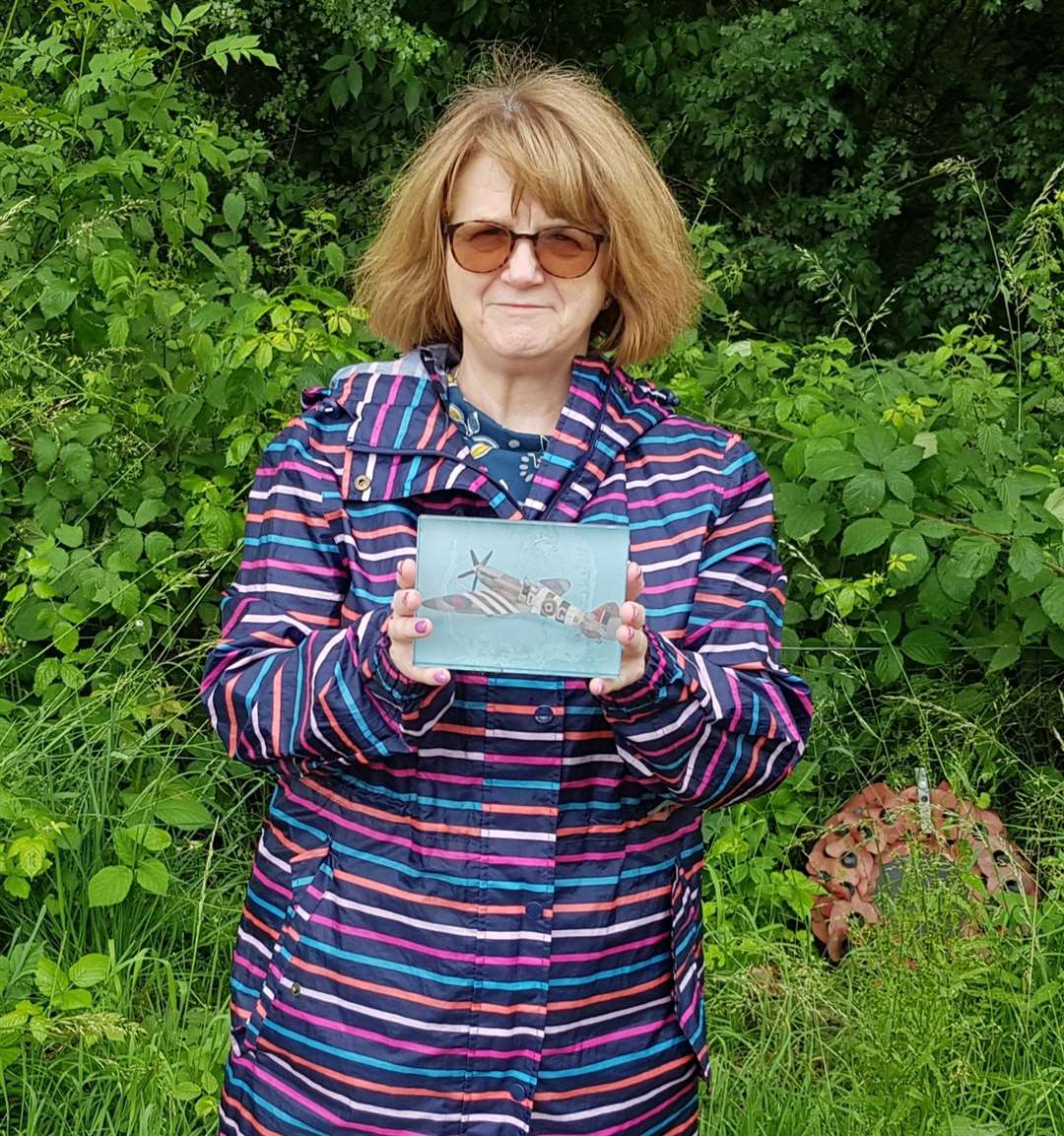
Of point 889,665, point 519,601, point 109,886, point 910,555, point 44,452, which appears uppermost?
point 519,601

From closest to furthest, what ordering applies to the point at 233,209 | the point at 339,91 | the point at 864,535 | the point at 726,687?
1. the point at 726,687
2. the point at 864,535
3. the point at 233,209
4. the point at 339,91

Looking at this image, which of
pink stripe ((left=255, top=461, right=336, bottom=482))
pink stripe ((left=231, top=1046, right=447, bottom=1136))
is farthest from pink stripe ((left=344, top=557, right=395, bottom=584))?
pink stripe ((left=231, top=1046, right=447, bottom=1136))

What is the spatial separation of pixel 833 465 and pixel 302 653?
6.38 ft

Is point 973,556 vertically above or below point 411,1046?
below

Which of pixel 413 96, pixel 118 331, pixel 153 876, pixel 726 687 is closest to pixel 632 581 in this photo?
pixel 726 687

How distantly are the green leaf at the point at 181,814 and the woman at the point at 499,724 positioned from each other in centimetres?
110

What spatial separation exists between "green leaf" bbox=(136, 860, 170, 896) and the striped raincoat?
1054 millimetres

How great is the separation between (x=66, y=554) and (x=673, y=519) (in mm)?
1964

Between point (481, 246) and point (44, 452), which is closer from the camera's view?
point (481, 246)

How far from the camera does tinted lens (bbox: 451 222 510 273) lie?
1.64 m

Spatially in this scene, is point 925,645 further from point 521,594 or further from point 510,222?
point 521,594

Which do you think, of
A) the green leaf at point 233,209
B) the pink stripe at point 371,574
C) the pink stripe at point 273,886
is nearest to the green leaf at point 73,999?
the pink stripe at point 273,886

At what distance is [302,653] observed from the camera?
59.6 inches

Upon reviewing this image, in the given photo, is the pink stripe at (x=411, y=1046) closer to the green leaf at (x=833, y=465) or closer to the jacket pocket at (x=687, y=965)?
the jacket pocket at (x=687, y=965)
